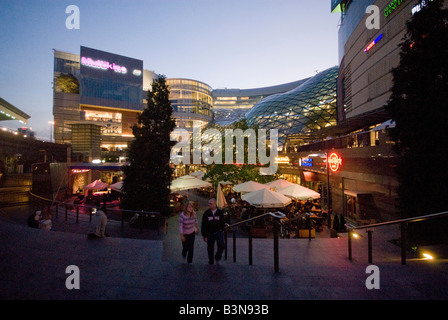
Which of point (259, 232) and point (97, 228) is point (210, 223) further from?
point (259, 232)

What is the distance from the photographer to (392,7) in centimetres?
1527

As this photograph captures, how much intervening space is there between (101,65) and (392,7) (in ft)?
184

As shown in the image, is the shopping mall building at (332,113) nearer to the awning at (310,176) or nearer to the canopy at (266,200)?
the awning at (310,176)

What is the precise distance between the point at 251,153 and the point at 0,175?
59.0 feet

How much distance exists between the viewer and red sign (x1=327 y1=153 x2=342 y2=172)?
14008 mm

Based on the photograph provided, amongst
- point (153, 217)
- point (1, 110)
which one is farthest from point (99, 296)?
point (1, 110)

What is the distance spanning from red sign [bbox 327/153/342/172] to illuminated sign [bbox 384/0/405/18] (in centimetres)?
1056

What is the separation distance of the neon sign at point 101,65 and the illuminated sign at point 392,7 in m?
55.2

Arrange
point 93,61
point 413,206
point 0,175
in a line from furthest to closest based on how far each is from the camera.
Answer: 1. point 93,61
2. point 0,175
3. point 413,206

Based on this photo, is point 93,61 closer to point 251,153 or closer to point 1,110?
point 1,110

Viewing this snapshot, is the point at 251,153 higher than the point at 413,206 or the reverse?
higher

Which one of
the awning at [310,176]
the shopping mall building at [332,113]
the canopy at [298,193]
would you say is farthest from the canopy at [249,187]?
the awning at [310,176]

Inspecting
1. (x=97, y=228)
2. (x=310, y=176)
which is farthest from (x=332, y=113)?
(x=97, y=228)
